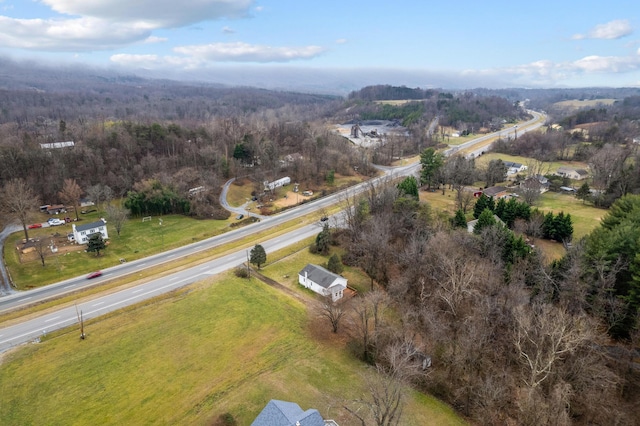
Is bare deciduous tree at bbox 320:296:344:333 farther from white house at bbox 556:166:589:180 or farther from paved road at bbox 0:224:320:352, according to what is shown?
white house at bbox 556:166:589:180

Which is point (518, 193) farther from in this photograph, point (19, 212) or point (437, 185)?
point (19, 212)

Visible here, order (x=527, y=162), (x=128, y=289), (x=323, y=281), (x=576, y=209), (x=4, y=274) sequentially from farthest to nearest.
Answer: (x=527, y=162) < (x=576, y=209) < (x=4, y=274) < (x=128, y=289) < (x=323, y=281)

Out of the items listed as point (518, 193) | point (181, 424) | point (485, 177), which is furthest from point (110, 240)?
point (485, 177)

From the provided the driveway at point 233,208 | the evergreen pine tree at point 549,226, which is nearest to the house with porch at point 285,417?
the driveway at point 233,208

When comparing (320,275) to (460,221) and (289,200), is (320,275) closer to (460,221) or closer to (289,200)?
(460,221)

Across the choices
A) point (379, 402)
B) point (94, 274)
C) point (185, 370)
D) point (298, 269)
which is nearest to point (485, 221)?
point (298, 269)

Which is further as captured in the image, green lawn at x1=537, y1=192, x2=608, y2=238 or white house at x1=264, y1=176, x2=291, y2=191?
white house at x1=264, y1=176, x2=291, y2=191

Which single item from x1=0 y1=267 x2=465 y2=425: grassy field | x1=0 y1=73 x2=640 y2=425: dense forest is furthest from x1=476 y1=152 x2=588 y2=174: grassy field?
x1=0 y1=267 x2=465 y2=425: grassy field
